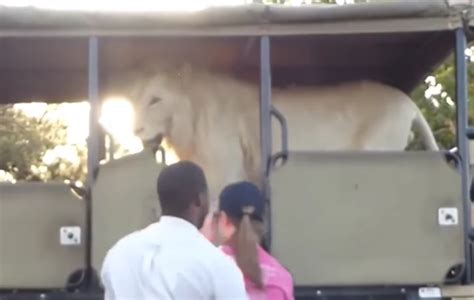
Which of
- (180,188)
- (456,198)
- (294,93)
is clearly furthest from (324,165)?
(180,188)

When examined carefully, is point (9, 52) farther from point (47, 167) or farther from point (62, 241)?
point (47, 167)

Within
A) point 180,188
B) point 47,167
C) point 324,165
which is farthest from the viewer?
point 47,167

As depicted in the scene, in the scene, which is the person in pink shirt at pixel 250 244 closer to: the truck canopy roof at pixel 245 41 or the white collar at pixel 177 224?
the white collar at pixel 177 224

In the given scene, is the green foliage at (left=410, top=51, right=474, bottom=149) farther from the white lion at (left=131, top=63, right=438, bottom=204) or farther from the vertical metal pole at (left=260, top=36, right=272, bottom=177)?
the vertical metal pole at (left=260, top=36, right=272, bottom=177)

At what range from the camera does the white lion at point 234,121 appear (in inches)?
240

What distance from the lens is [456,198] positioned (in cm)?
538

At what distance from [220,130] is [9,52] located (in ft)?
3.62

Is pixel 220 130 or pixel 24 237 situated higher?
pixel 220 130

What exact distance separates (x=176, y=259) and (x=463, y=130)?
2209 millimetres

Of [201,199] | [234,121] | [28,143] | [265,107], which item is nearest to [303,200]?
[265,107]

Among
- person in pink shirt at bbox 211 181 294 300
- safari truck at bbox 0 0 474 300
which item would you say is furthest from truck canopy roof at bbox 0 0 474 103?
person in pink shirt at bbox 211 181 294 300

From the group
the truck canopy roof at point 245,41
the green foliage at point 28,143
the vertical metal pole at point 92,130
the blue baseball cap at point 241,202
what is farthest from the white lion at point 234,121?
the green foliage at point 28,143

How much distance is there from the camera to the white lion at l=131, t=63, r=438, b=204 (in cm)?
609

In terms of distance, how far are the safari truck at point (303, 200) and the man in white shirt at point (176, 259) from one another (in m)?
1.50
